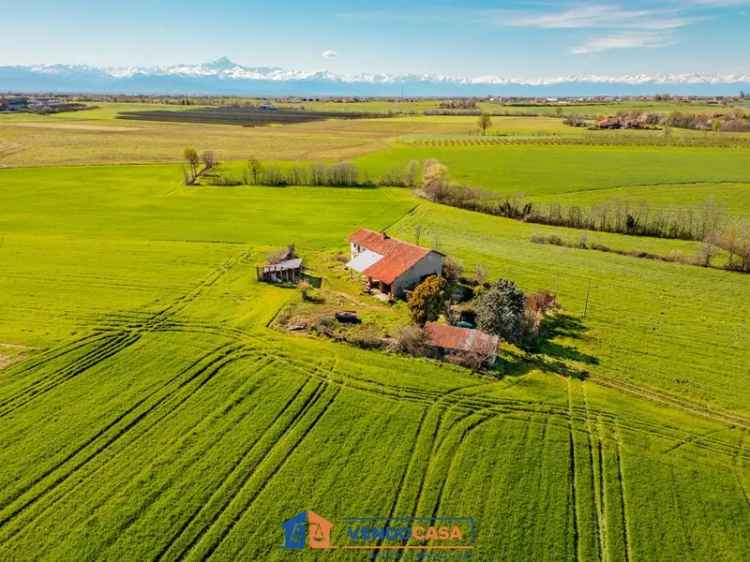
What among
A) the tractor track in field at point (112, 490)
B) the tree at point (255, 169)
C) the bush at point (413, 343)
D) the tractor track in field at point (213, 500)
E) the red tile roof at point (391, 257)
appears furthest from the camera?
the tree at point (255, 169)

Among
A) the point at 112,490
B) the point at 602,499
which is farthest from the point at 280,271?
the point at 602,499

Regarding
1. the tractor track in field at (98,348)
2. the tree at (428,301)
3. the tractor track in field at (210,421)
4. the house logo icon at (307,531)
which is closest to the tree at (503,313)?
the tree at (428,301)

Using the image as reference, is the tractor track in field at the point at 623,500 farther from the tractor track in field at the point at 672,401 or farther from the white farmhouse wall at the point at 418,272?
the white farmhouse wall at the point at 418,272

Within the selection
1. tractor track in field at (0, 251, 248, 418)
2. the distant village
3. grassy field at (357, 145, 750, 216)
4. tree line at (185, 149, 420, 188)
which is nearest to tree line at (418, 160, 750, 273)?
grassy field at (357, 145, 750, 216)

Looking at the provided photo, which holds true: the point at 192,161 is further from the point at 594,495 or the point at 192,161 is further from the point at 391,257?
the point at 594,495

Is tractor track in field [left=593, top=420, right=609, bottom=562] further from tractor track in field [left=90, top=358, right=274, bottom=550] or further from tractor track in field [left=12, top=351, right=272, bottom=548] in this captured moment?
tractor track in field [left=12, top=351, right=272, bottom=548]
